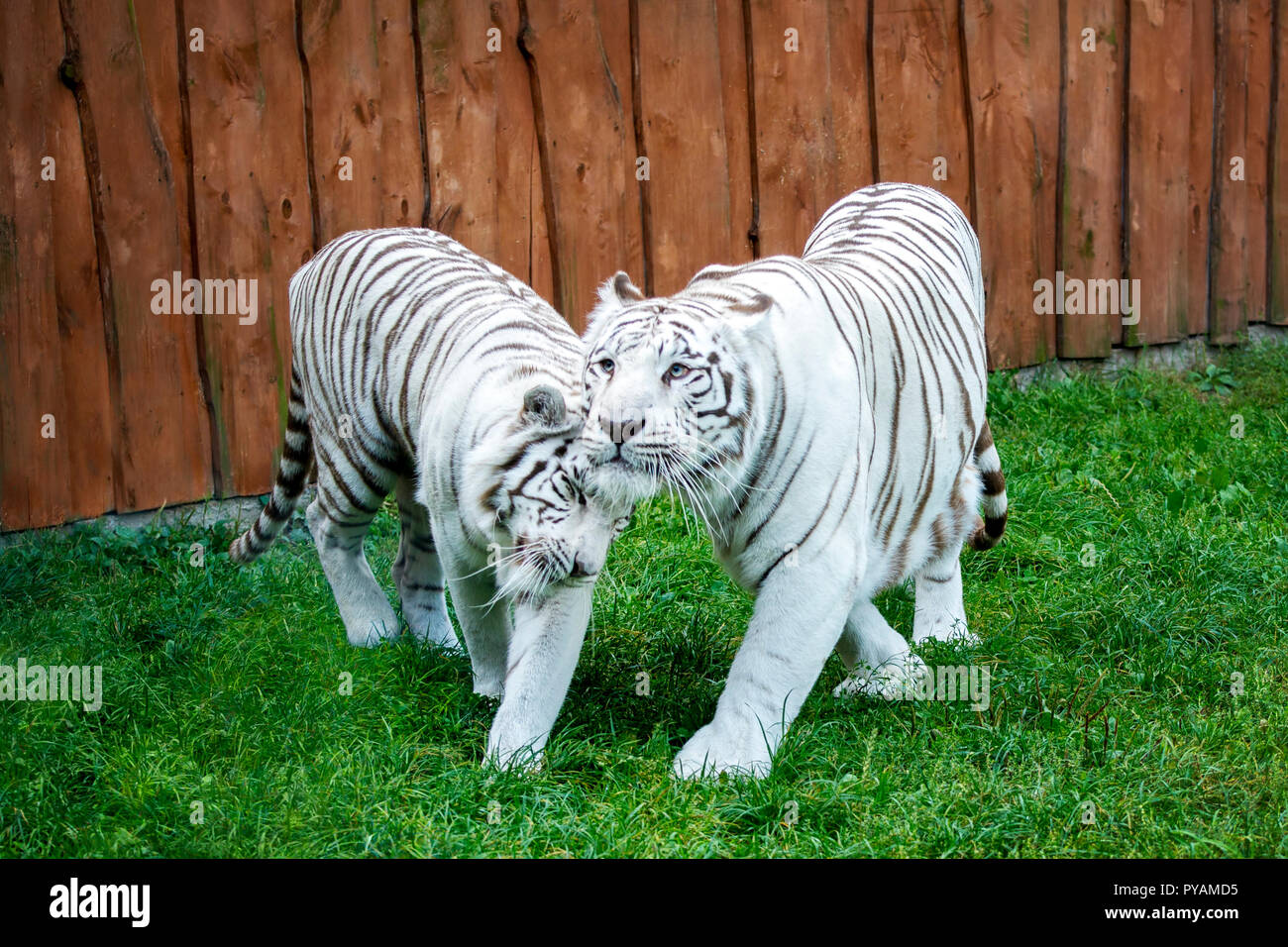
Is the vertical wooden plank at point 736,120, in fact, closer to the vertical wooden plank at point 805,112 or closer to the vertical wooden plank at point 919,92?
the vertical wooden plank at point 805,112

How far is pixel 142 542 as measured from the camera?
16.1ft

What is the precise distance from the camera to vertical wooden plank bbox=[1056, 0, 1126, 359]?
6.47 metres

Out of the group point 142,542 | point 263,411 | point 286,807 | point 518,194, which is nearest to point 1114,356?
point 518,194

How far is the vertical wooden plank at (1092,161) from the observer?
6469 millimetres

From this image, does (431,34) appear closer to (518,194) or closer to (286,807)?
(518,194)

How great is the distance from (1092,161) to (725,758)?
14.6 feet

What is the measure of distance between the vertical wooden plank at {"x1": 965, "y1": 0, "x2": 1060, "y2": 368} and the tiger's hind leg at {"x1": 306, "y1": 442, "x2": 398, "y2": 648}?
343 centimetres

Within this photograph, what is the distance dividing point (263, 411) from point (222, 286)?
0.51 meters

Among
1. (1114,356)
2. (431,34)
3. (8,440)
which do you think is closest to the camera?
(8,440)

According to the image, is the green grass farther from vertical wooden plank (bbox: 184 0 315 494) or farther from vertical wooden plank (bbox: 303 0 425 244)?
vertical wooden plank (bbox: 303 0 425 244)

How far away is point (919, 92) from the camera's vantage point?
6.15m

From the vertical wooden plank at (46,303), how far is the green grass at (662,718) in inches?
8.8

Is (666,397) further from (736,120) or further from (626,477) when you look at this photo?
(736,120)
